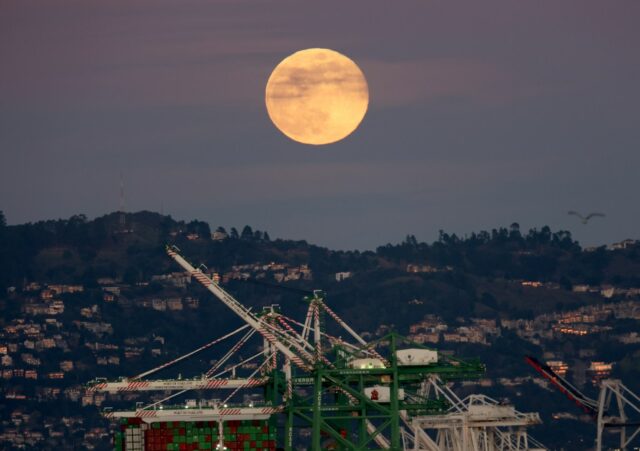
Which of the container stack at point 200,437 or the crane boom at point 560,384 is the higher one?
the crane boom at point 560,384

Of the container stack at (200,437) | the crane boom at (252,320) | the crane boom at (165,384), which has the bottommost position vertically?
the container stack at (200,437)

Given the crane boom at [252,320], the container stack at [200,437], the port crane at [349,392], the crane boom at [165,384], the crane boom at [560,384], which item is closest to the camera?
the port crane at [349,392]

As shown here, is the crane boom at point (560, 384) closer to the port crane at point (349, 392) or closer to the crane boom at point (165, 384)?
the port crane at point (349, 392)

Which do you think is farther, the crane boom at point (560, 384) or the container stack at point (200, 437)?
the crane boom at point (560, 384)

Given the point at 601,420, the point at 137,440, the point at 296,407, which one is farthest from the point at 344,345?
the point at 601,420

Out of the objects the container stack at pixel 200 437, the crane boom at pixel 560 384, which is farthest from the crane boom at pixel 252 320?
the crane boom at pixel 560 384

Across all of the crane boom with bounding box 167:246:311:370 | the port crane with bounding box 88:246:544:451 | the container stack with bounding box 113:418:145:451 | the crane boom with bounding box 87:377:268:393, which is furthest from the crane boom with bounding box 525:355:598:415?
the container stack with bounding box 113:418:145:451

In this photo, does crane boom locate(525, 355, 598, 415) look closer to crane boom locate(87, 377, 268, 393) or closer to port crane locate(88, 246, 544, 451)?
port crane locate(88, 246, 544, 451)

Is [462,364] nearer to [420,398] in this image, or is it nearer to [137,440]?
[420,398]

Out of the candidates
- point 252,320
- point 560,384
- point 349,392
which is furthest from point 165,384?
point 560,384
